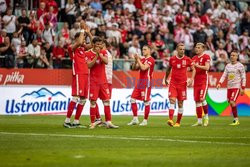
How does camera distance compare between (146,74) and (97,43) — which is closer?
(97,43)

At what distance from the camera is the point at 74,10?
34188 millimetres

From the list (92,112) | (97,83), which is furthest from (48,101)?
(97,83)

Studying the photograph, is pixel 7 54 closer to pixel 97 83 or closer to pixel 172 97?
pixel 172 97

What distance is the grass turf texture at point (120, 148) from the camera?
1231 centimetres

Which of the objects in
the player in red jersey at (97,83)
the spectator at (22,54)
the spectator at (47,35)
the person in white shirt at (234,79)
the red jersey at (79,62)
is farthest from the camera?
the spectator at (47,35)

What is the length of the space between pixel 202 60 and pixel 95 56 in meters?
4.68

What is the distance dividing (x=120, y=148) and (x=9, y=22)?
18021mm

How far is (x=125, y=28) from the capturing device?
35.2 m

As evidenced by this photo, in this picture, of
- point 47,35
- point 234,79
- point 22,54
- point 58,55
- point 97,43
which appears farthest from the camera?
point 47,35

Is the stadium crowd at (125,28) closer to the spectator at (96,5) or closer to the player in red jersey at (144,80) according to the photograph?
the spectator at (96,5)

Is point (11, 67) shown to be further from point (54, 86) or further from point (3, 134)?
point (3, 134)

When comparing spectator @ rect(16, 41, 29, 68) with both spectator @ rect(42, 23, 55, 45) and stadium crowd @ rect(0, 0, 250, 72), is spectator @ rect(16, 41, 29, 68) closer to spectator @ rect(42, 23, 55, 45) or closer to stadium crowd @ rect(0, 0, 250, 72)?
stadium crowd @ rect(0, 0, 250, 72)

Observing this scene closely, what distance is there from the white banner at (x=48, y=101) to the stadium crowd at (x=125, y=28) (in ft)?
3.48

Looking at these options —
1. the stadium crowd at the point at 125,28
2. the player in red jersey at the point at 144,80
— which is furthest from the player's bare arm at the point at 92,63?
the stadium crowd at the point at 125,28
